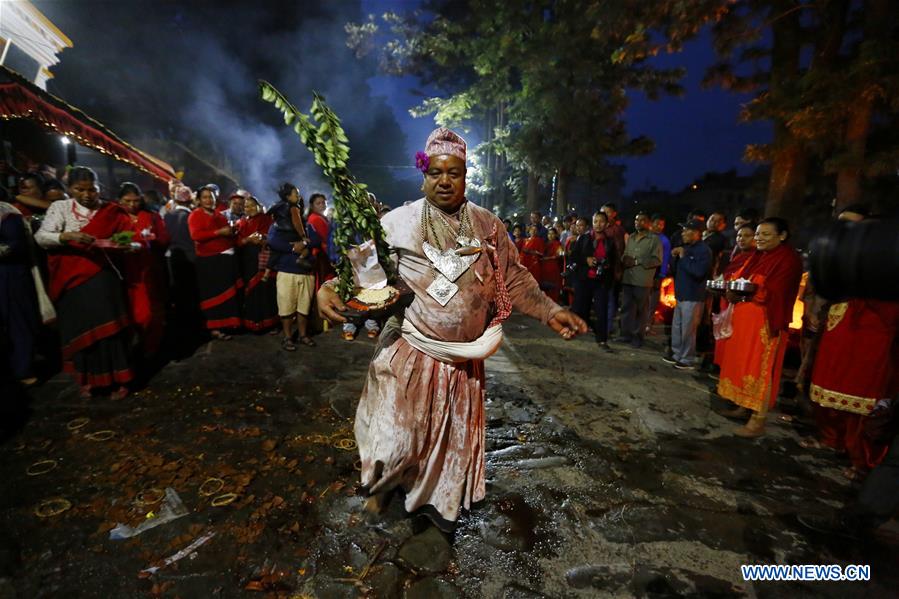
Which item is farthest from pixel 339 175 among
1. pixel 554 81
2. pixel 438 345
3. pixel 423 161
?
pixel 554 81

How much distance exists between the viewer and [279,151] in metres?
34.2

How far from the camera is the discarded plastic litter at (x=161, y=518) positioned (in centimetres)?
250

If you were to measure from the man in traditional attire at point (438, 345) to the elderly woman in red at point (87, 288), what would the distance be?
3423 millimetres

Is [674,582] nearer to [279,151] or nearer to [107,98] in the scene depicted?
[107,98]

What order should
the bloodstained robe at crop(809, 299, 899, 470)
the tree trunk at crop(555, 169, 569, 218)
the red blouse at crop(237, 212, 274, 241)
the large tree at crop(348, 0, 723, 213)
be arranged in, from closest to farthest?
the bloodstained robe at crop(809, 299, 899, 470)
the red blouse at crop(237, 212, 274, 241)
the large tree at crop(348, 0, 723, 213)
the tree trunk at crop(555, 169, 569, 218)

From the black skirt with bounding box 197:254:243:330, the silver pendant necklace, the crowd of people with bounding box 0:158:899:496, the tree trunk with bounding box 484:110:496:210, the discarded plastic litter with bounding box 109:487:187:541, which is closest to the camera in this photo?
the silver pendant necklace

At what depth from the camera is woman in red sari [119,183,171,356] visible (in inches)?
195

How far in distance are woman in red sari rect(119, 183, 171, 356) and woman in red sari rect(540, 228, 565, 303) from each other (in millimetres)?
8465

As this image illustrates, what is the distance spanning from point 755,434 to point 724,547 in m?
2.08

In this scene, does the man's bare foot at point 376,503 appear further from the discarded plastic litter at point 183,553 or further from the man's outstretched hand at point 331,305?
the man's outstretched hand at point 331,305

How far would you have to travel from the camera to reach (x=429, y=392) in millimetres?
2490

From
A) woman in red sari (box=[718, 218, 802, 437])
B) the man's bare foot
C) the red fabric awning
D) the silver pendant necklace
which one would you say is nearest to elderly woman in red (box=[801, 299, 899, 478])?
woman in red sari (box=[718, 218, 802, 437])

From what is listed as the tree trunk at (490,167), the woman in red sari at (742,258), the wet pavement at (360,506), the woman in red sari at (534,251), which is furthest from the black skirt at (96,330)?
the tree trunk at (490,167)

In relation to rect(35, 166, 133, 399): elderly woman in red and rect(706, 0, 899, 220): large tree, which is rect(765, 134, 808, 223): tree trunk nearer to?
rect(706, 0, 899, 220): large tree
